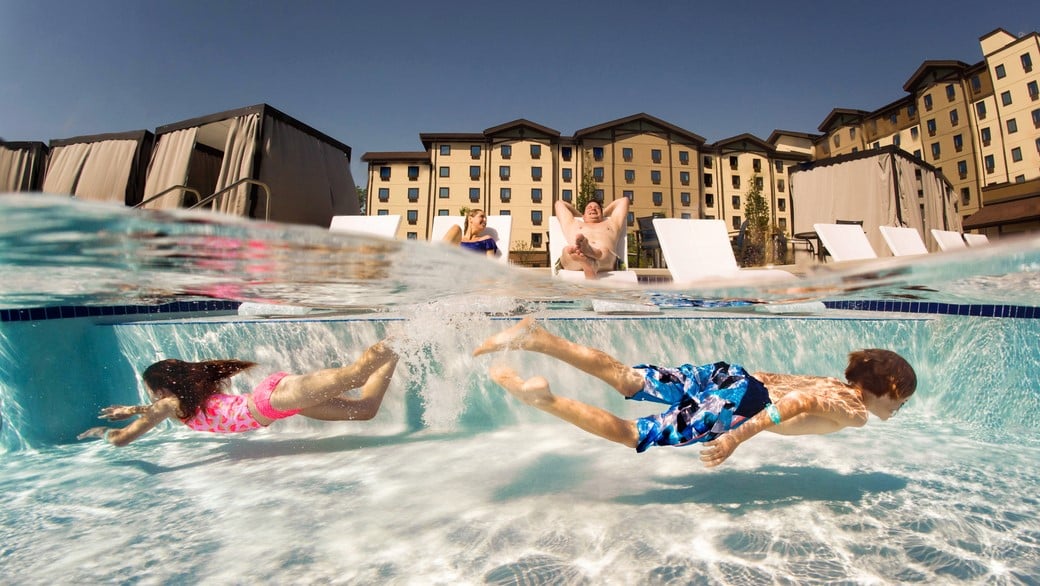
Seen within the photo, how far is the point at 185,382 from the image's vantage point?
354 centimetres

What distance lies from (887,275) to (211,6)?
2259 centimetres

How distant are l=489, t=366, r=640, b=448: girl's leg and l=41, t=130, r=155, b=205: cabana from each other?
1131 centimetres

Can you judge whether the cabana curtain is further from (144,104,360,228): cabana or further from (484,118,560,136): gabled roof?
(484,118,560,136): gabled roof

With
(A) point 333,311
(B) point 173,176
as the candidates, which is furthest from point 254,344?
(B) point 173,176

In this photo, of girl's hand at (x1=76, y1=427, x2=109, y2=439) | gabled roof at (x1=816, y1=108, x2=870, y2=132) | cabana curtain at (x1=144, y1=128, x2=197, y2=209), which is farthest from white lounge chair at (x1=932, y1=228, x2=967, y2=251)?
gabled roof at (x1=816, y1=108, x2=870, y2=132)

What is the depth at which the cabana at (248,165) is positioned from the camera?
31.0 ft

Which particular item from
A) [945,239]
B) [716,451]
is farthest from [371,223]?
[945,239]

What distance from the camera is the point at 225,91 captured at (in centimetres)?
2028

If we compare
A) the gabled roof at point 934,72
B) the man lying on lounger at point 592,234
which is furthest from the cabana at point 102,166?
the gabled roof at point 934,72

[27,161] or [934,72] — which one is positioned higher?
[934,72]

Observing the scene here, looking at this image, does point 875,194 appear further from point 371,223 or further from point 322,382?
point 322,382

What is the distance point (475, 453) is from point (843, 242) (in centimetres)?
625

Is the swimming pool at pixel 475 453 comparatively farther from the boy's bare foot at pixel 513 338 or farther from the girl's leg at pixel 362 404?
the boy's bare foot at pixel 513 338

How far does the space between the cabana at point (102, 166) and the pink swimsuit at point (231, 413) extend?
9059 mm
